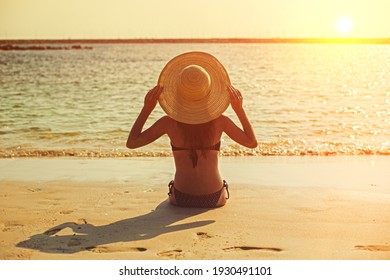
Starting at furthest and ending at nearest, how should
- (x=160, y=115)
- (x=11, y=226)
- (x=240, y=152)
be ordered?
(x=160, y=115)
(x=240, y=152)
(x=11, y=226)

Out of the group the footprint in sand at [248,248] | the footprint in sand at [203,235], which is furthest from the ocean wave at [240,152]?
the footprint in sand at [248,248]

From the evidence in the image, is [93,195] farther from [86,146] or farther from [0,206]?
[86,146]

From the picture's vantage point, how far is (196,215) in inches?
189

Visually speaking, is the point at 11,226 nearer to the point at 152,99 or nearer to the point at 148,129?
the point at 148,129

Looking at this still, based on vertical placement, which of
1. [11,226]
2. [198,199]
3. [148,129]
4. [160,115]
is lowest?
[11,226]

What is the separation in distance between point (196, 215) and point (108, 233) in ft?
2.62

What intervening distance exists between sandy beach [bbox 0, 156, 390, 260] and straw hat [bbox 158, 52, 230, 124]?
85 cm

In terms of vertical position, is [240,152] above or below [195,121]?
below

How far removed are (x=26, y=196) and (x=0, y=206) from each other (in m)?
0.39

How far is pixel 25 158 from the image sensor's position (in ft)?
26.2

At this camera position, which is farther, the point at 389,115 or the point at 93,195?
the point at 389,115

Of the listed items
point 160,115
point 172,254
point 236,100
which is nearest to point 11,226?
point 172,254

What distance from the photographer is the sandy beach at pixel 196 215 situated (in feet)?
13.1
